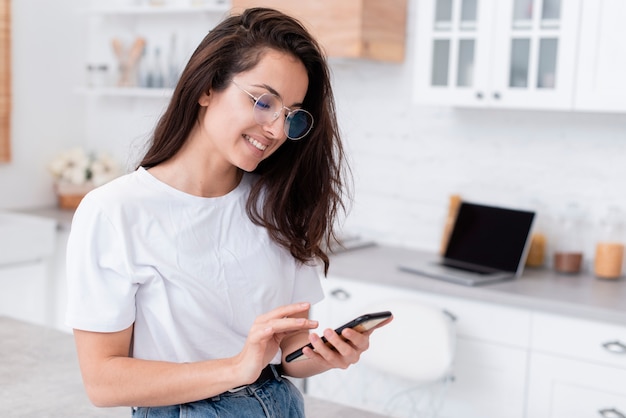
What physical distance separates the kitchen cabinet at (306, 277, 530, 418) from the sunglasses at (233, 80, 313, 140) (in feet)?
4.83

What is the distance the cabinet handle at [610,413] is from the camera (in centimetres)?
265

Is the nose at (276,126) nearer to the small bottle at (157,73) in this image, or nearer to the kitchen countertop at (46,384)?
the kitchen countertop at (46,384)

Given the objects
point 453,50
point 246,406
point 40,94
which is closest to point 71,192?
point 40,94

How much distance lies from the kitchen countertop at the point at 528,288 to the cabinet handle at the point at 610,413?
30 centimetres

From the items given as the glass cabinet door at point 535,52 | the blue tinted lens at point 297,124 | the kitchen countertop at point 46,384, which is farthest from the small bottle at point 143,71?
the blue tinted lens at point 297,124

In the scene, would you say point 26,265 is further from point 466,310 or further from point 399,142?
point 466,310

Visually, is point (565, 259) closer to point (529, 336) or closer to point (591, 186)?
point (591, 186)

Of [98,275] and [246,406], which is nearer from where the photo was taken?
[98,275]

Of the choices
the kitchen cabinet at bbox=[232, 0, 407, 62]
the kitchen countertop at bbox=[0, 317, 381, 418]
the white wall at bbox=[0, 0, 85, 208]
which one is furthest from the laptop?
the white wall at bbox=[0, 0, 85, 208]

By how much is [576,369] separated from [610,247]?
2.01 ft

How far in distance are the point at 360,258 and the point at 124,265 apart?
215 centimetres

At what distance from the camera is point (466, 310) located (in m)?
2.96

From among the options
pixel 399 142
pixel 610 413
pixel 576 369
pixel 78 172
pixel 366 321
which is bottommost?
pixel 610 413

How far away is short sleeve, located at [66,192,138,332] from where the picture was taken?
1.32 m
